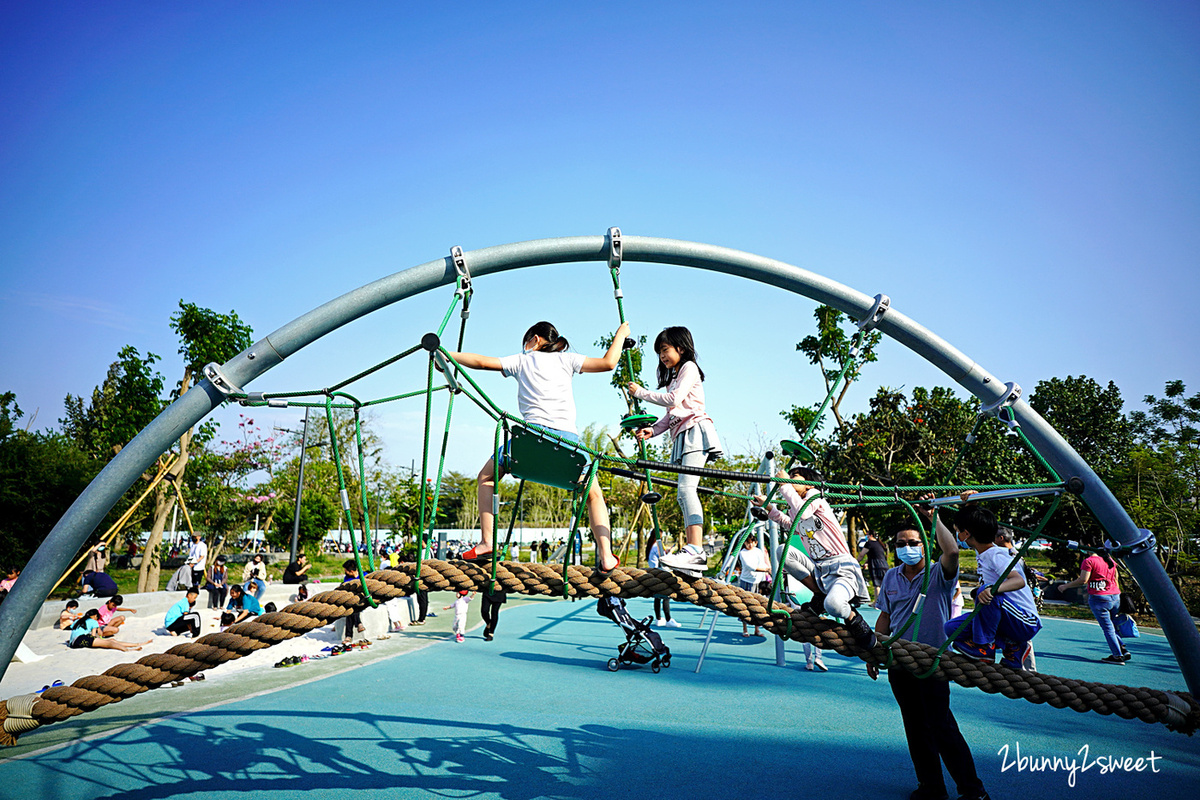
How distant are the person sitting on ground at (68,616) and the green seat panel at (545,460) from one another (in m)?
11.6

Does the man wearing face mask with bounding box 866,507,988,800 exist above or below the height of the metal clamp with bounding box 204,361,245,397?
below

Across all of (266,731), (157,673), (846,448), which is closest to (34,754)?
(266,731)

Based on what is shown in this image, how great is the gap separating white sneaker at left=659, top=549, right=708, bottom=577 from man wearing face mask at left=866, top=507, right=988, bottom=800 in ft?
3.93

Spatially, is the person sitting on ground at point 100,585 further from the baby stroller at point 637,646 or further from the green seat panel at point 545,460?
the green seat panel at point 545,460

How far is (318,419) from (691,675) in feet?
91.1

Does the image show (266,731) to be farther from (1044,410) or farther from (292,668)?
(1044,410)

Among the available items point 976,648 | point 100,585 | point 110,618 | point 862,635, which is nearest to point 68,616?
point 110,618

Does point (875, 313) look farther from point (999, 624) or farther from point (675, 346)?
point (999, 624)

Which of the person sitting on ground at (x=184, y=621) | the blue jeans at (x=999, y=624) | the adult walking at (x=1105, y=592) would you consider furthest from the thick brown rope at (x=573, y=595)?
the person sitting on ground at (x=184, y=621)

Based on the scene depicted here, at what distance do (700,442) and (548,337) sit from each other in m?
1.11

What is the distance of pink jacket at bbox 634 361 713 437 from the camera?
4160 millimetres

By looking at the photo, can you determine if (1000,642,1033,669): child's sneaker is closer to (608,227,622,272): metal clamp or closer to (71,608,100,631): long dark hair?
(608,227,622,272): metal clamp

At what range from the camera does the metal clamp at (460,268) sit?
3516mm

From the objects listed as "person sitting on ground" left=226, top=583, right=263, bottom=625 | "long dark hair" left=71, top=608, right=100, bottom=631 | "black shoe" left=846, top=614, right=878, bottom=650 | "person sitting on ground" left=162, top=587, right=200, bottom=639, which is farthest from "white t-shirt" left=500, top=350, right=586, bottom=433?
"long dark hair" left=71, top=608, right=100, bottom=631
